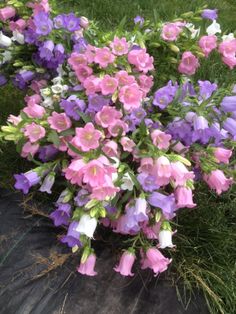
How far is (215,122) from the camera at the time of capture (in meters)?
1.97

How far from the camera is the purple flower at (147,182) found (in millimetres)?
1883

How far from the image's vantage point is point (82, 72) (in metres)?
2.13

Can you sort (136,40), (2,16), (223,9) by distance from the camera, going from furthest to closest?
(223,9) < (2,16) < (136,40)

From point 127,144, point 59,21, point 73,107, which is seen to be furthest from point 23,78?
point 127,144

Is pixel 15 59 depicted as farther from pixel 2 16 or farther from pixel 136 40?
pixel 136 40

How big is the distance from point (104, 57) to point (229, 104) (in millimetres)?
549

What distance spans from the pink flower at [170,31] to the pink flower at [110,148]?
0.70m

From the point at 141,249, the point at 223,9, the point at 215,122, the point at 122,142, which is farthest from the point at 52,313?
the point at 223,9

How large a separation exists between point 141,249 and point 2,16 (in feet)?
4.55

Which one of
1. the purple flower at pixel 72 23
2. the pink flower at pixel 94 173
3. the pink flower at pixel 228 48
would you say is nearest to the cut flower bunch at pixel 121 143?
the pink flower at pixel 94 173

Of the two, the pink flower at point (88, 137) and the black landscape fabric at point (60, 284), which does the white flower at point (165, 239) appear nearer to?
the black landscape fabric at point (60, 284)

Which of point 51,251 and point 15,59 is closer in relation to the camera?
point 51,251

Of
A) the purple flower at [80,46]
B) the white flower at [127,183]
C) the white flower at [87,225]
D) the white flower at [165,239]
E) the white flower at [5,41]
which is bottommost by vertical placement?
the white flower at [165,239]

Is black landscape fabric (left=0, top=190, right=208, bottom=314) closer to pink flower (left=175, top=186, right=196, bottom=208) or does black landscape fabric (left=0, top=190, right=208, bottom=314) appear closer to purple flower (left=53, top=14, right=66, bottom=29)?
pink flower (left=175, top=186, right=196, bottom=208)
